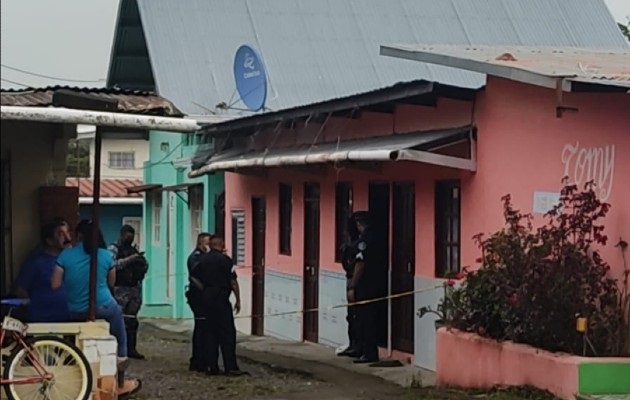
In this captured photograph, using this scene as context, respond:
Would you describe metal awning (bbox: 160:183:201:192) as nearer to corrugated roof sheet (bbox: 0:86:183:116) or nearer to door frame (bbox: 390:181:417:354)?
door frame (bbox: 390:181:417:354)

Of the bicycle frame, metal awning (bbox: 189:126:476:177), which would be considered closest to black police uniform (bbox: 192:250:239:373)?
metal awning (bbox: 189:126:476:177)

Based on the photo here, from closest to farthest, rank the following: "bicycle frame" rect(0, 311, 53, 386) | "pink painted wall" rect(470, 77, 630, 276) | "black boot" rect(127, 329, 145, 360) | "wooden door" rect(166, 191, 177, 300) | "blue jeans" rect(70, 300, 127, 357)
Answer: "bicycle frame" rect(0, 311, 53, 386)
"blue jeans" rect(70, 300, 127, 357)
"pink painted wall" rect(470, 77, 630, 276)
"black boot" rect(127, 329, 145, 360)
"wooden door" rect(166, 191, 177, 300)

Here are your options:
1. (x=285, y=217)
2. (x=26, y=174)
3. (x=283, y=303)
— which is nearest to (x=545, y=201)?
(x=26, y=174)

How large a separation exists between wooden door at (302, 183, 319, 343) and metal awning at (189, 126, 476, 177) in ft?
3.16

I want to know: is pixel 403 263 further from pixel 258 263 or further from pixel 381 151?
pixel 258 263

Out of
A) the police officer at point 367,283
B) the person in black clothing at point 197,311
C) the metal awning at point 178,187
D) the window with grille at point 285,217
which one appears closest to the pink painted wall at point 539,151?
the police officer at point 367,283

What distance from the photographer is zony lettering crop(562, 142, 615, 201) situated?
39.1 feet

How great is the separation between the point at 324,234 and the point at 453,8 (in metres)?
14.1

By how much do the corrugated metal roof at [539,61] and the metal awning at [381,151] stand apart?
0.91m

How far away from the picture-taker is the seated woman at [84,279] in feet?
35.8

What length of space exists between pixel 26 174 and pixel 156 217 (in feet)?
57.1

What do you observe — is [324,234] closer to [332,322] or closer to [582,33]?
[332,322]

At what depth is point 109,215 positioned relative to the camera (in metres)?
38.7

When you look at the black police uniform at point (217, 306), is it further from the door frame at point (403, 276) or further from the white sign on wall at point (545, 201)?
the white sign on wall at point (545, 201)
